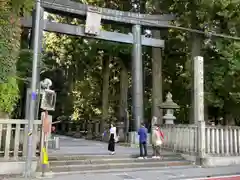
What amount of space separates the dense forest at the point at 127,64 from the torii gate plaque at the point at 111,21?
70.6 inches

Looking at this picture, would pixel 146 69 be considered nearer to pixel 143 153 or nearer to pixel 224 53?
pixel 224 53

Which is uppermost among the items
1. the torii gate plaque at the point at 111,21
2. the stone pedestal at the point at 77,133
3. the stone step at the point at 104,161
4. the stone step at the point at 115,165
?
the torii gate plaque at the point at 111,21

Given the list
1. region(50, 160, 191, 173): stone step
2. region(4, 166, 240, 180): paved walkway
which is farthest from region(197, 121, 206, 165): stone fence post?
region(4, 166, 240, 180): paved walkway

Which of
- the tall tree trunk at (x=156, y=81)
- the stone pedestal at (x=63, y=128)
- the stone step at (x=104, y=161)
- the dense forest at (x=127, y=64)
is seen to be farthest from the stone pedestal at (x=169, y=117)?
the stone pedestal at (x=63, y=128)

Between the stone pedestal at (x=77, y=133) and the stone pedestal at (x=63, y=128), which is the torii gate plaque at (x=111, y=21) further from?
the stone pedestal at (x=63, y=128)

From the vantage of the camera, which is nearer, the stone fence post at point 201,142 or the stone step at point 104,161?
the stone step at point 104,161

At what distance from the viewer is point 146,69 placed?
91.6ft

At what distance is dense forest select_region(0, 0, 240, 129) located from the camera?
11.7m

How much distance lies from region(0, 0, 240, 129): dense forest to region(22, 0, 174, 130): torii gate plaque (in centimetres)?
179

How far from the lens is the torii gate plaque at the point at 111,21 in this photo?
59.1 feet

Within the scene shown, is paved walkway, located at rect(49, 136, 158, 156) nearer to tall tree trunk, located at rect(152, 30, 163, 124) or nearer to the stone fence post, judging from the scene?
the stone fence post

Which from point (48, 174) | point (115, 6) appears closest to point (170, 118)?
point (48, 174)

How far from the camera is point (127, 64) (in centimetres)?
2538

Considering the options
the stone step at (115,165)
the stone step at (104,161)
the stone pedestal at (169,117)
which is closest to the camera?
the stone step at (115,165)
